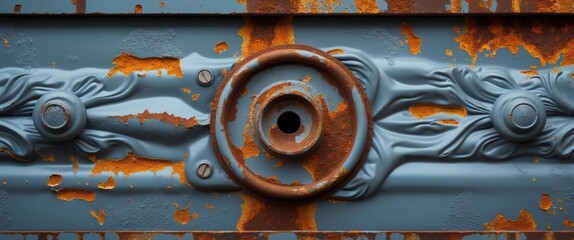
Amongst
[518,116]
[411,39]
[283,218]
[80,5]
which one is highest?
[80,5]

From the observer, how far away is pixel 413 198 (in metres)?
2.46

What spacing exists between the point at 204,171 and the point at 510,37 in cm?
104

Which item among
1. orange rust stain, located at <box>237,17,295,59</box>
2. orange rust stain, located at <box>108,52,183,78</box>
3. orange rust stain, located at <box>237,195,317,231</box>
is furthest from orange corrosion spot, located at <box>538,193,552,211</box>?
orange rust stain, located at <box>108,52,183,78</box>

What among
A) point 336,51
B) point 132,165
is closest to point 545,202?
point 336,51

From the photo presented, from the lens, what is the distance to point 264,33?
2.50 m

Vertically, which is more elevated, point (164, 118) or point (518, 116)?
point (164, 118)

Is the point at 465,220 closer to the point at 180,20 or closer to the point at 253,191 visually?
the point at 253,191

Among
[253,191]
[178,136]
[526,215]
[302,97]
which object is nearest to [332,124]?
[302,97]

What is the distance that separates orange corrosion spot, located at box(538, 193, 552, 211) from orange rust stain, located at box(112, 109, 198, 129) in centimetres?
109

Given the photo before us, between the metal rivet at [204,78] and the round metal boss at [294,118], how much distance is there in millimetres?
43

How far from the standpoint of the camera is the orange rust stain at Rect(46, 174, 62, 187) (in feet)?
8.18

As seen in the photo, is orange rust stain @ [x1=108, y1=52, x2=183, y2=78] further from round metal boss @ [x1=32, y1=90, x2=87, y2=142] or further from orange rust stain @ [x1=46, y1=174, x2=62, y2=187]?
orange rust stain @ [x1=46, y1=174, x2=62, y2=187]

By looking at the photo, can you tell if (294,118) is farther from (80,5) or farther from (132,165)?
(80,5)

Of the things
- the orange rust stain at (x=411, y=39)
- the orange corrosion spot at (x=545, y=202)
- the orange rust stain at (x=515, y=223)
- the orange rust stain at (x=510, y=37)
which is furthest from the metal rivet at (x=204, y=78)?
the orange corrosion spot at (x=545, y=202)
